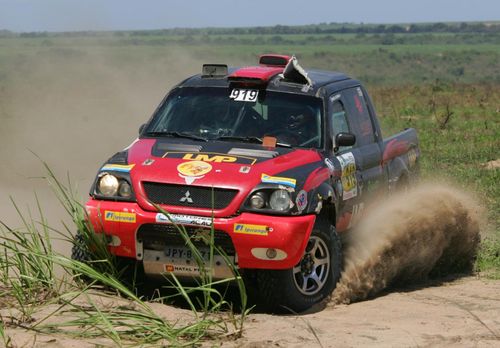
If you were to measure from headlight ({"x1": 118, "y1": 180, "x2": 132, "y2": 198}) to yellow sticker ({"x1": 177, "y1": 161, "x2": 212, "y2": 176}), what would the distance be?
383 millimetres

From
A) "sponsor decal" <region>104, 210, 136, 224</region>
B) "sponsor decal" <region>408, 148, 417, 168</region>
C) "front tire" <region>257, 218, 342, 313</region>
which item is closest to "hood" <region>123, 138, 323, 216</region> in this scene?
"sponsor decal" <region>104, 210, 136, 224</region>

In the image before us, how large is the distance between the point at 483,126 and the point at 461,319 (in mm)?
17247

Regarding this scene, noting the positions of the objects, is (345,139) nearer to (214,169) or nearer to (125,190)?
(214,169)

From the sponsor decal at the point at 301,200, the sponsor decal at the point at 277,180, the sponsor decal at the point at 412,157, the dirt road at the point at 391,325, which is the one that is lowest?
the dirt road at the point at 391,325

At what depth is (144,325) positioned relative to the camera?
5.95 m

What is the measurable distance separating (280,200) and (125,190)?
1.13m

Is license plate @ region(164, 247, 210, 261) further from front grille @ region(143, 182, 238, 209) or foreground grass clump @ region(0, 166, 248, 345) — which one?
front grille @ region(143, 182, 238, 209)

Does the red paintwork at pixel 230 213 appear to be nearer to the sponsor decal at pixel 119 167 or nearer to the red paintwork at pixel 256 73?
the sponsor decal at pixel 119 167

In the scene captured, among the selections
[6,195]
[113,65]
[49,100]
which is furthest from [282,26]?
[6,195]

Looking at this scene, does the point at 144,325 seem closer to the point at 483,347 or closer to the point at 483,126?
the point at 483,347

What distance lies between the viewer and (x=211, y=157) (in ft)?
25.3

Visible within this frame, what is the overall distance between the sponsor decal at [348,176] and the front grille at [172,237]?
58.7 inches

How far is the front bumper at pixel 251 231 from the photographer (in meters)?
7.11

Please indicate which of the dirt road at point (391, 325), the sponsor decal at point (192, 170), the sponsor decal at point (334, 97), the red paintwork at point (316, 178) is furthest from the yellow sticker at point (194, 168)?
the sponsor decal at point (334, 97)
